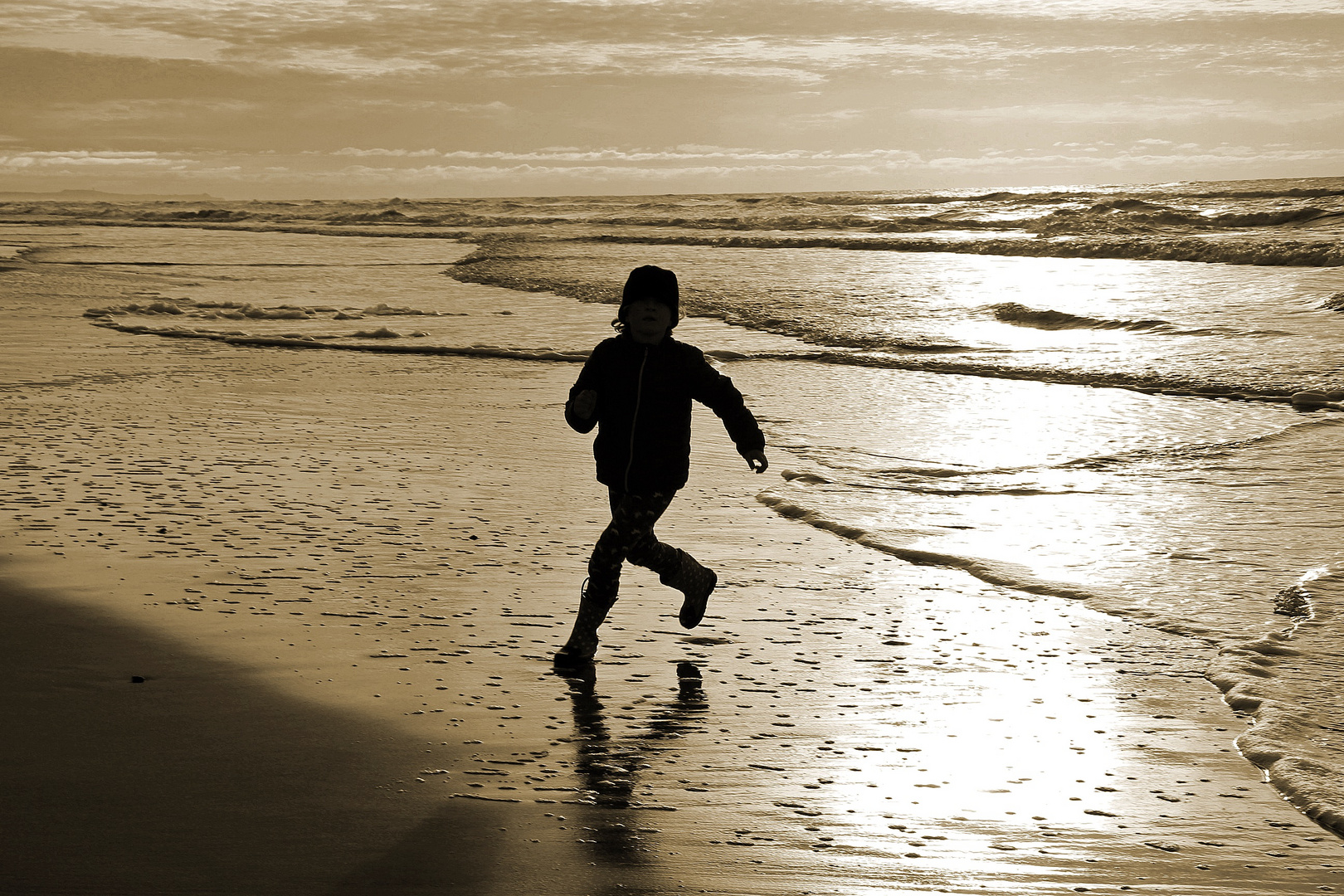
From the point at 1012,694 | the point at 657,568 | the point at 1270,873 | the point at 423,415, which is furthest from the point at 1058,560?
the point at 423,415

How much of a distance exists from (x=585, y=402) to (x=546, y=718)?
986 millimetres

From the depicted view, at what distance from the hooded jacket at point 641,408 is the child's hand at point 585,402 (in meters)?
0.02

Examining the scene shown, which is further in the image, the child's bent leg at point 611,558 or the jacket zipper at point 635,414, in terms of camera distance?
the jacket zipper at point 635,414

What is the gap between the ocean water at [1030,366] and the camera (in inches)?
172

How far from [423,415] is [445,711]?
176 inches

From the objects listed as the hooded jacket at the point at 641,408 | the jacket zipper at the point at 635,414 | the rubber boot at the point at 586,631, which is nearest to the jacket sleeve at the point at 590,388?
the hooded jacket at the point at 641,408

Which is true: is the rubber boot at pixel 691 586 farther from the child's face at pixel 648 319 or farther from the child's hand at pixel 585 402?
the child's face at pixel 648 319

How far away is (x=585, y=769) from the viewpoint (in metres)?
2.87

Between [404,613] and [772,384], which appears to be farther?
[772,384]

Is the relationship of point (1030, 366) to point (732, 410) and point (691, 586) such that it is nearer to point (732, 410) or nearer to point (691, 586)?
point (732, 410)

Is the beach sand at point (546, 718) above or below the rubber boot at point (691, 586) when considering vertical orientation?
below

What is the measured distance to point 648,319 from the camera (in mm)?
3709

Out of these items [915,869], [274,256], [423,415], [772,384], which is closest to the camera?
[915,869]

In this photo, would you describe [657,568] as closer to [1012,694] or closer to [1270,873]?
[1012,694]
